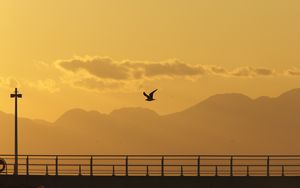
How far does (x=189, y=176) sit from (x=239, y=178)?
2887 mm

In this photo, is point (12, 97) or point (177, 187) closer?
point (177, 187)

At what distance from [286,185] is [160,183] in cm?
727

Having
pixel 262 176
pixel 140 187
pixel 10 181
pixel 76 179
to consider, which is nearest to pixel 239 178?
pixel 262 176

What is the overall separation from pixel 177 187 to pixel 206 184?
1682 millimetres

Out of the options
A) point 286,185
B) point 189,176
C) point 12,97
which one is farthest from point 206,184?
point 12,97

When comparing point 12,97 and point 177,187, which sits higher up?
point 12,97

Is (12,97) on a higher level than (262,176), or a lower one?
higher

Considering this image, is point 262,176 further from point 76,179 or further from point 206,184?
point 76,179

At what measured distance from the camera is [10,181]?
5706cm

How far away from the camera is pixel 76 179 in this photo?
5759 cm

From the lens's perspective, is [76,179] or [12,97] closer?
[76,179]

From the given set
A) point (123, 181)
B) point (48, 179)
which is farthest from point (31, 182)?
point (123, 181)

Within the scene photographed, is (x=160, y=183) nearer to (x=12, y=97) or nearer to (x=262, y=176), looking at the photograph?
(x=262, y=176)

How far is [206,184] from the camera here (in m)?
57.2
